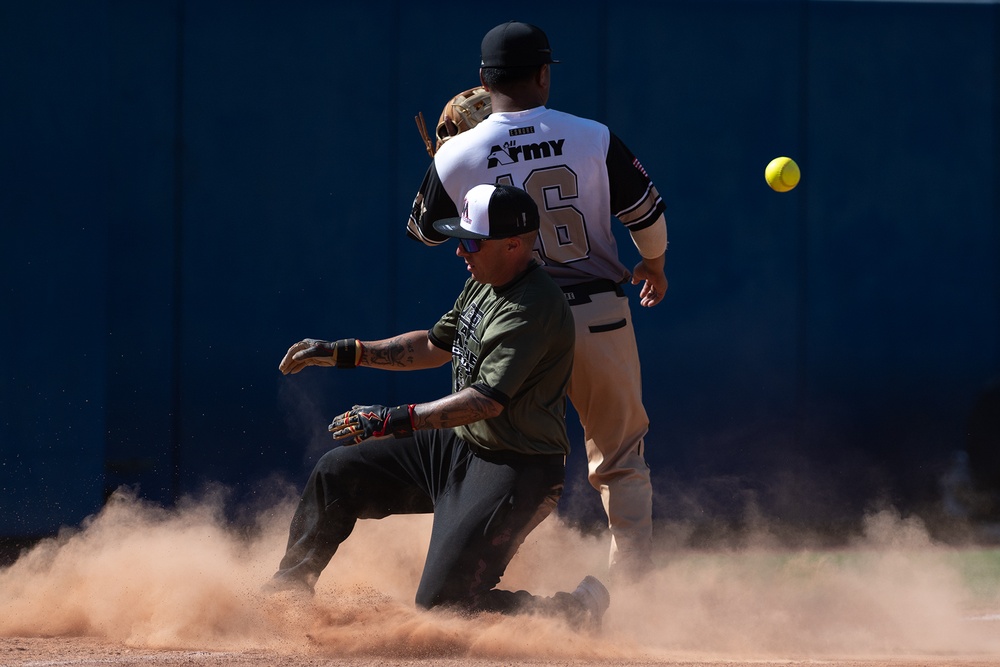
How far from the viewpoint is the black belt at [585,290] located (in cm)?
434

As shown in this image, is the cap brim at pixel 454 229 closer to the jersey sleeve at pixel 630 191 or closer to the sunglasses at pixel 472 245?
the sunglasses at pixel 472 245

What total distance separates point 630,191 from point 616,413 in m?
0.78

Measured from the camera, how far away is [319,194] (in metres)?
7.16

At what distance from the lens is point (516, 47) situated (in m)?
4.27

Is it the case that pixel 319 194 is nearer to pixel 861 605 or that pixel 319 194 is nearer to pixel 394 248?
pixel 394 248

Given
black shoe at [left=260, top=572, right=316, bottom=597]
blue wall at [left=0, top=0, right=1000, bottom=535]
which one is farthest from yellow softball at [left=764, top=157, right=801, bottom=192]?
black shoe at [left=260, top=572, right=316, bottom=597]

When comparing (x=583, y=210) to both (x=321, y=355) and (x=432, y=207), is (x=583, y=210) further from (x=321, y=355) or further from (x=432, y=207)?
(x=321, y=355)

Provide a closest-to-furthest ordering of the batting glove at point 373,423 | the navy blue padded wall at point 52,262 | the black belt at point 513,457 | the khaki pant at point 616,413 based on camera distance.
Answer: the batting glove at point 373,423 → the black belt at point 513,457 → the khaki pant at point 616,413 → the navy blue padded wall at point 52,262

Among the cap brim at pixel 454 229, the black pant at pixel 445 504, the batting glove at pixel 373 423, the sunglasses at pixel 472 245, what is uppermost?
the cap brim at pixel 454 229

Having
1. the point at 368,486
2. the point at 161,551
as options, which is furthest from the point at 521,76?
the point at 161,551

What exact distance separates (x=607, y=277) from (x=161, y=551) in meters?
2.10

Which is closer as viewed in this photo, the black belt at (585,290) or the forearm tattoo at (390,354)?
the black belt at (585,290)

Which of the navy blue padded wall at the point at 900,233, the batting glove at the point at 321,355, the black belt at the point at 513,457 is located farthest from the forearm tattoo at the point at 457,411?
the navy blue padded wall at the point at 900,233

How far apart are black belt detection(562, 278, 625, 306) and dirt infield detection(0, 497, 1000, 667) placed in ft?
3.41
